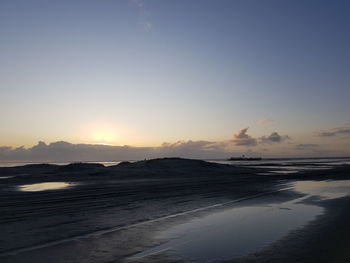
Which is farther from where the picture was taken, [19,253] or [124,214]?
[124,214]

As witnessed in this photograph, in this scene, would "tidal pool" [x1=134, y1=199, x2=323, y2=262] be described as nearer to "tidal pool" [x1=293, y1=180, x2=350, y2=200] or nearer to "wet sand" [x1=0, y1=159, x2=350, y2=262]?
"wet sand" [x1=0, y1=159, x2=350, y2=262]

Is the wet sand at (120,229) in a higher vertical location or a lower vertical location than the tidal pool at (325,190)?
lower

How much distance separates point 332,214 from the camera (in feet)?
57.2

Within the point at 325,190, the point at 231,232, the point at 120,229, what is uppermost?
the point at 325,190

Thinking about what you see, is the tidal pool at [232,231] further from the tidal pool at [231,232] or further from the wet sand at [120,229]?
the wet sand at [120,229]

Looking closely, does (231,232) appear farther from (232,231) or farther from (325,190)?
(325,190)

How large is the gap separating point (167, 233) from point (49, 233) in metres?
3.80

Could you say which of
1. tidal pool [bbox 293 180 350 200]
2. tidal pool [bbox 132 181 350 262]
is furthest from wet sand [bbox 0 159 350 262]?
tidal pool [bbox 293 180 350 200]

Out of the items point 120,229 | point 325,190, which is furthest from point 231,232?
point 325,190

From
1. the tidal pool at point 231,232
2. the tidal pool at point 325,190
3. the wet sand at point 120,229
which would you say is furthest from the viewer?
the tidal pool at point 325,190

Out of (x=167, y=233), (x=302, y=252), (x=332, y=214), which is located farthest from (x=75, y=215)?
(x=332, y=214)

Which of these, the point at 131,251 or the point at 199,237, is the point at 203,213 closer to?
the point at 199,237

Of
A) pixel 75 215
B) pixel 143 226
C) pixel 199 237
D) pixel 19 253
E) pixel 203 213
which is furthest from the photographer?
pixel 203 213

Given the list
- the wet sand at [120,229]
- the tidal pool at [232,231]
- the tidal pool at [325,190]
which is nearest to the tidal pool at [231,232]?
the tidal pool at [232,231]
